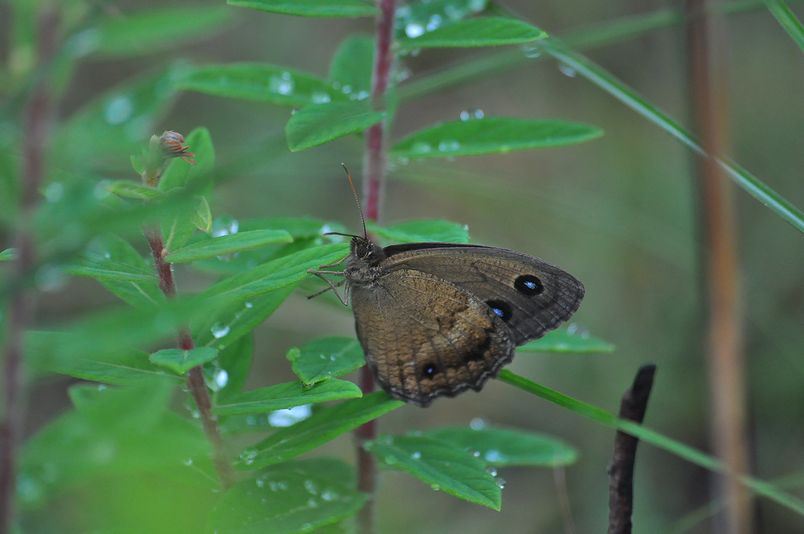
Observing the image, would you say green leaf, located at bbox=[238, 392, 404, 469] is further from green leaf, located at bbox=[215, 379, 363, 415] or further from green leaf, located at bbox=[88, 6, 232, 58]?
green leaf, located at bbox=[88, 6, 232, 58]

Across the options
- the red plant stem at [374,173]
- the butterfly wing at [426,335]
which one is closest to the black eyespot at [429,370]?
the butterfly wing at [426,335]

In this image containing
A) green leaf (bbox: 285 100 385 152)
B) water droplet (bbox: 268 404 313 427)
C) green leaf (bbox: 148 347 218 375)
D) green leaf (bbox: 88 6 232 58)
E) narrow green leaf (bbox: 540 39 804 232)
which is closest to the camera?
green leaf (bbox: 88 6 232 58)

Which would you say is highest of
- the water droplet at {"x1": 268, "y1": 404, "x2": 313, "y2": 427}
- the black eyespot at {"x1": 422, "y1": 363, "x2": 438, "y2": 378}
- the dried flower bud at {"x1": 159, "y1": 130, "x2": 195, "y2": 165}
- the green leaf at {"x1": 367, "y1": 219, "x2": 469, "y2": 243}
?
the dried flower bud at {"x1": 159, "y1": 130, "x2": 195, "y2": 165}

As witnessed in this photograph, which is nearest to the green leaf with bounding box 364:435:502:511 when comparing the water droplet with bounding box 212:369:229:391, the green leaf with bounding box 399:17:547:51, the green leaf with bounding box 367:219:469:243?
the water droplet with bounding box 212:369:229:391

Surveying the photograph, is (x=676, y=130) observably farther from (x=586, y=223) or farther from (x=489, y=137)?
(x=586, y=223)

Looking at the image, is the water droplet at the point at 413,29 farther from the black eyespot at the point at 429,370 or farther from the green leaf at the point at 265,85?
the black eyespot at the point at 429,370

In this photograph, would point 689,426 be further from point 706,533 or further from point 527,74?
point 527,74
